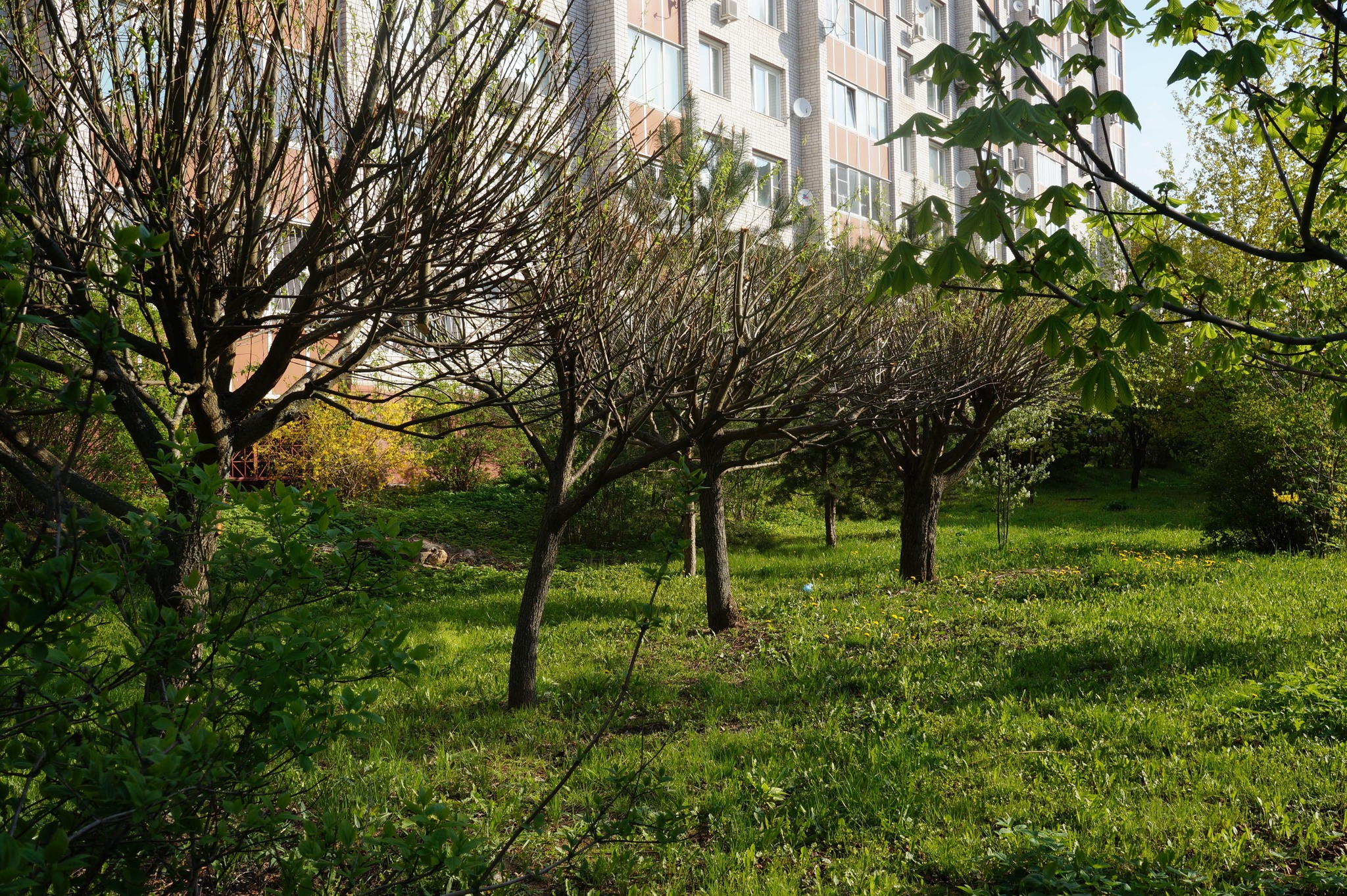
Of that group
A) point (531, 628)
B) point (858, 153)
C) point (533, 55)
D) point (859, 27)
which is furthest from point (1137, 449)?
point (533, 55)

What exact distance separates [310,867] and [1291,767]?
565 centimetres

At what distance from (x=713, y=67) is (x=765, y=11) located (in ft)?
11.1

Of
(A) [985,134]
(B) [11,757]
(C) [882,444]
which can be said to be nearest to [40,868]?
(B) [11,757]

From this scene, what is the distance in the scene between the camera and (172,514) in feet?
7.64

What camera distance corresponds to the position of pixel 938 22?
3459 centimetres

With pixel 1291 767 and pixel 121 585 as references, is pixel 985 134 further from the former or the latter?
pixel 1291 767

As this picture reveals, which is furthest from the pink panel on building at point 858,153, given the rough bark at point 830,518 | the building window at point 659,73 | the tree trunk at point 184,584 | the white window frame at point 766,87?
the tree trunk at point 184,584

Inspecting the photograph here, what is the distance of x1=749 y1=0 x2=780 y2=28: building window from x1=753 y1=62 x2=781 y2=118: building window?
130cm

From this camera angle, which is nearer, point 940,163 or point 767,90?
point 767,90

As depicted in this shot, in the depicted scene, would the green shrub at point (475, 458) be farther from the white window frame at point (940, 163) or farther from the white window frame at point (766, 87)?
the white window frame at point (940, 163)

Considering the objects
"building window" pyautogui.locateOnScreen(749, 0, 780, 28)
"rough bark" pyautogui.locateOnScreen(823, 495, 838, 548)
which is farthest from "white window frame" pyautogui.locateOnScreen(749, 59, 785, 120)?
"rough bark" pyautogui.locateOnScreen(823, 495, 838, 548)

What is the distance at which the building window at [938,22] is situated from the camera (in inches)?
1340

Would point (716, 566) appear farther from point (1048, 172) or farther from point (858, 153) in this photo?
point (1048, 172)

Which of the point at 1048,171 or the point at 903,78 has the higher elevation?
the point at 903,78
